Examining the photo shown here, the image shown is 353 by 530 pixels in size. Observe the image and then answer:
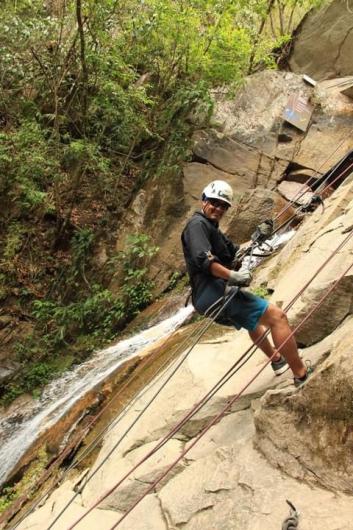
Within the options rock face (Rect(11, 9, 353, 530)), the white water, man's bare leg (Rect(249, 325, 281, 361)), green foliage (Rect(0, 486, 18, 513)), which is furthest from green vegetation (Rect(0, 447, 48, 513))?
man's bare leg (Rect(249, 325, 281, 361))

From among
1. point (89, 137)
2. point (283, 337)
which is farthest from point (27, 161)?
point (283, 337)

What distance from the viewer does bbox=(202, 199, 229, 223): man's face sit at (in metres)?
4.29

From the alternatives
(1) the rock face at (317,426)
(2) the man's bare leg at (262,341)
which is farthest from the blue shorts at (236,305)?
(1) the rock face at (317,426)

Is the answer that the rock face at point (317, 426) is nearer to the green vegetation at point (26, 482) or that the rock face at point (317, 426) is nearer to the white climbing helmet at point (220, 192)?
the white climbing helmet at point (220, 192)

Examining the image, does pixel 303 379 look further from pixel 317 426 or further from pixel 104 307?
pixel 104 307

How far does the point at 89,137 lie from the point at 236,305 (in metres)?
9.48

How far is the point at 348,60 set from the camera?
46.1ft

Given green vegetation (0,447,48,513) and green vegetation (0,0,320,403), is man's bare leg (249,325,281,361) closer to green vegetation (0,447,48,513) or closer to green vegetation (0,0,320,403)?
green vegetation (0,447,48,513)

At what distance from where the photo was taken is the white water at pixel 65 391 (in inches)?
293

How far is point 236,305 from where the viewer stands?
421cm

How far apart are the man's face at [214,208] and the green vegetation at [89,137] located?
635 centimetres

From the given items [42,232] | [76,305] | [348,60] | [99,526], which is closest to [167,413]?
[99,526]

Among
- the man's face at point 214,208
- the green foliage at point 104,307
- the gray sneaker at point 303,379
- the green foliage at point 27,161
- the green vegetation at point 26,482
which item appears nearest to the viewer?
the gray sneaker at point 303,379

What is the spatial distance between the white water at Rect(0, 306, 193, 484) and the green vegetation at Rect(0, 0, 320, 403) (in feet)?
2.27
